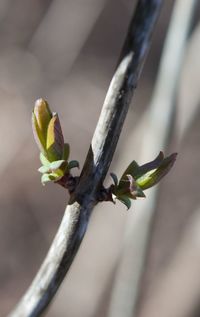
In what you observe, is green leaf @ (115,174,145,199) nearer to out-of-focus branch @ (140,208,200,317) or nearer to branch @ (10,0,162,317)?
branch @ (10,0,162,317)

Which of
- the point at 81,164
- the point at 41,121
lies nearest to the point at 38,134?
the point at 41,121

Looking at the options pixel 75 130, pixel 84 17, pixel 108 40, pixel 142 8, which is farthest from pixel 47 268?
pixel 108 40

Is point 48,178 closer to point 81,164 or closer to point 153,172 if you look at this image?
point 153,172

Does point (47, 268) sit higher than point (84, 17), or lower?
lower

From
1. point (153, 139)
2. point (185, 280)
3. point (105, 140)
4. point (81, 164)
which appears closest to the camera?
point (105, 140)

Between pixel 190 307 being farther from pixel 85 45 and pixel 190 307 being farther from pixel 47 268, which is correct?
pixel 85 45
